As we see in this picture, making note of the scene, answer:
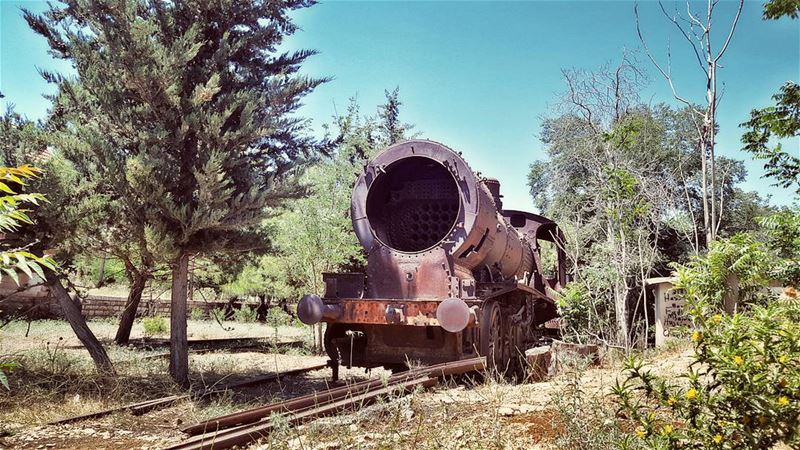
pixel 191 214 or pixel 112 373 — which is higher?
pixel 191 214

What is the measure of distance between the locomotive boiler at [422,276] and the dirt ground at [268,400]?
2.75 ft

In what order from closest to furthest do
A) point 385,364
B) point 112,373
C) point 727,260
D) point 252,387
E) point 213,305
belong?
point 112,373
point 385,364
point 252,387
point 727,260
point 213,305

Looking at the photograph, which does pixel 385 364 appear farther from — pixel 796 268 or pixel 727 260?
pixel 796 268

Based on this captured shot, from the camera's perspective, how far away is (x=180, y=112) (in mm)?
6875

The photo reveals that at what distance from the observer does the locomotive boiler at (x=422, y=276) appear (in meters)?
6.52

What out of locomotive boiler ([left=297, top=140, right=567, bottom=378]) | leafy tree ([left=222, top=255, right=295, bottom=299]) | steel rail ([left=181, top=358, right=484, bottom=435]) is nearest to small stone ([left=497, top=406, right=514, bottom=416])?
steel rail ([left=181, top=358, right=484, bottom=435])

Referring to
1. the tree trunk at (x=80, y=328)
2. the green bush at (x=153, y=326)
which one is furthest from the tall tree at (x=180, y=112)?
the green bush at (x=153, y=326)

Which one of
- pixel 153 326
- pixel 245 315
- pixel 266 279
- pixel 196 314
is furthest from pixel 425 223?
pixel 196 314

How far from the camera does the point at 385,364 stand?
23.7ft

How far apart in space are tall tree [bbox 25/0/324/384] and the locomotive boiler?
1.46 meters

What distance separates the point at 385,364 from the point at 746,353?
5.20 meters

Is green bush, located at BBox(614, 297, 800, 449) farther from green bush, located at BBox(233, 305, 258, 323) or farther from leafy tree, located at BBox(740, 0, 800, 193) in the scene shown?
green bush, located at BBox(233, 305, 258, 323)

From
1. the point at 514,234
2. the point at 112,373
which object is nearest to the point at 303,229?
the point at 514,234

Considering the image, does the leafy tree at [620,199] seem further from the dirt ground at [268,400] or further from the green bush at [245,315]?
the green bush at [245,315]
